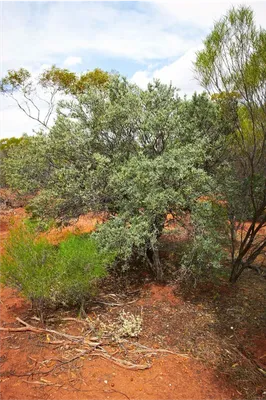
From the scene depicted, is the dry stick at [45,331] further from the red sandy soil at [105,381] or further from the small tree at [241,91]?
the small tree at [241,91]

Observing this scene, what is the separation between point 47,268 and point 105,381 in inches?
79.6

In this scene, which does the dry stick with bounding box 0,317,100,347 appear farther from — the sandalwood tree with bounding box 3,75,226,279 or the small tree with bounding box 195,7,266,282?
the small tree with bounding box 195,7,266,282

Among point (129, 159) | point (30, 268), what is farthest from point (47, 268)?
point (129, 159)

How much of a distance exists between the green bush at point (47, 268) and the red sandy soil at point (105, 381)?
0.97m

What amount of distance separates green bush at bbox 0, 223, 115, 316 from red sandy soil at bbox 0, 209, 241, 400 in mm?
966

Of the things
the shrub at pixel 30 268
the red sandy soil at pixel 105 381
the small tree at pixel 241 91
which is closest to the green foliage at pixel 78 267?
the shrub at pixel 30 268

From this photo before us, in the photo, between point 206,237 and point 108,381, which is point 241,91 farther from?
point 108,381

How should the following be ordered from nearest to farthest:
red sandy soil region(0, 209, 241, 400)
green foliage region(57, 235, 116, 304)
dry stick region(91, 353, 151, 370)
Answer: red sandy soil region(0, 209, 241, 400), dry stick region(91, 353, 151, 370), green foliage region(57, 235, 116, 304)

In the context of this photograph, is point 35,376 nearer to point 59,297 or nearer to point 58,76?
point 59,297

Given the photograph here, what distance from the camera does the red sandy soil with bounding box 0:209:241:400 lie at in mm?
3799

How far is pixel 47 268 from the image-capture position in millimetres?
5160

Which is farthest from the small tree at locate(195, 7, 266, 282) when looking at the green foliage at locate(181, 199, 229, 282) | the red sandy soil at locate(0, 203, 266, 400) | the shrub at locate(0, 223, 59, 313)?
the shrub at locate(0, 223, 59, 313)

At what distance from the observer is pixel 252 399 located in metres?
3.85

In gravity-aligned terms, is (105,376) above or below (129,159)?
below
